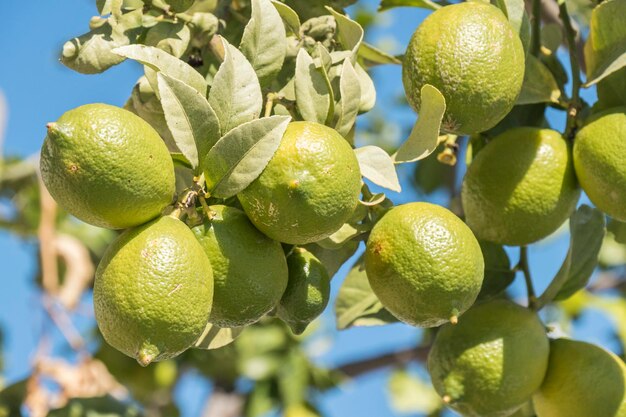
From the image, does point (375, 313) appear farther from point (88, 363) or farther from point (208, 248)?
point (88, 363)

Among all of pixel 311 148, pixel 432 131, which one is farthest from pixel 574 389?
pixel 311 148

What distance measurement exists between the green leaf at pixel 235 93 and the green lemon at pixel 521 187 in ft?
1.28

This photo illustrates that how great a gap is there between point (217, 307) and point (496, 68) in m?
0.42

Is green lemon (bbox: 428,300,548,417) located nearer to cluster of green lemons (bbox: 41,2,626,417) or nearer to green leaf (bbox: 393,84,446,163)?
cluster of green lemons (bbox: 41,2,626,417)

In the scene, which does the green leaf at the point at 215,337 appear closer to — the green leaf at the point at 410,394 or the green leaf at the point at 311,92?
the green leaf at the point at 311,92

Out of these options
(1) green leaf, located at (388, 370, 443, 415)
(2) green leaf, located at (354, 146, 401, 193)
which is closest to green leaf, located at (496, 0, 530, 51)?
(2) green leaf, located at (354, 146, 401, 193)

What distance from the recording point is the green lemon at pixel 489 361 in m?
1.24

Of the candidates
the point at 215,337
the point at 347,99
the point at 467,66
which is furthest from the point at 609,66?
the point at 215,337

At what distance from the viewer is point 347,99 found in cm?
108

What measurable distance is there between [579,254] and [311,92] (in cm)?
61

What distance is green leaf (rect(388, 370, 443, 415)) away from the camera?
2.95 m

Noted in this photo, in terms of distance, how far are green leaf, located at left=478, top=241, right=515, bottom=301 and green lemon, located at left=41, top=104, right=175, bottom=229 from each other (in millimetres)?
615

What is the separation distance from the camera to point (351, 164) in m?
1.00

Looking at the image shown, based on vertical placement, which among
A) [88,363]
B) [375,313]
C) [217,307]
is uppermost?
[217,307]
